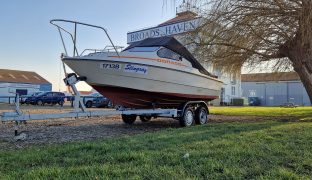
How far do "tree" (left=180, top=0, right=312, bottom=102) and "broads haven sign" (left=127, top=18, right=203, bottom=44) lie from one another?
0.36 metres

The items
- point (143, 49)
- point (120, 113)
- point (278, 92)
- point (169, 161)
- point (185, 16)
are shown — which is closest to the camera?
point (169, 161)

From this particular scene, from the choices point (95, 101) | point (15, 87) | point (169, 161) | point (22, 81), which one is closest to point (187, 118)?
point (169, 161)

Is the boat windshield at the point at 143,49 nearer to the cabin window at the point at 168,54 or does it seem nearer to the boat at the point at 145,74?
the boat at the point at 145,74

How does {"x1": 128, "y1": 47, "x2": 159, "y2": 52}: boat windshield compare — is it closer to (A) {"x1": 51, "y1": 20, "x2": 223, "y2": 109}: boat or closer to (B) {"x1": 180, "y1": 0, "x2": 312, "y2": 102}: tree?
(A) {"x1": 51, "y1": 20, "x2": 223, "y2": 109}: boat

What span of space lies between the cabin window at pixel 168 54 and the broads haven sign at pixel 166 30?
2520 millimetres

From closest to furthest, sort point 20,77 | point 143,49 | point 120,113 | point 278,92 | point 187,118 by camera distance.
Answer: point 120,113
point 143,49
point 187,118
point 20,77
point 278,92

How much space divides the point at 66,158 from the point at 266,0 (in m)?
9.74

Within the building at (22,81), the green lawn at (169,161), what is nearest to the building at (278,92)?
the building at (22,81)

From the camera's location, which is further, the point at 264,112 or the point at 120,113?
the point at 264,112

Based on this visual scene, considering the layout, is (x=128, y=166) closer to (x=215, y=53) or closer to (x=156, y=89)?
(x=156, y=89)

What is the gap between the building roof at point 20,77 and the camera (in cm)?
5627

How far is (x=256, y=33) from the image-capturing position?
13117mm

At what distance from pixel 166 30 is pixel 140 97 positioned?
28.8 m

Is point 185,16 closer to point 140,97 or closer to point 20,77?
point 140,97
